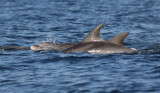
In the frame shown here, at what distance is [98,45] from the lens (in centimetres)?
1795

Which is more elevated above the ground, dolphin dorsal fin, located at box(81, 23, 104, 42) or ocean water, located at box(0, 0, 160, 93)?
dolphin dorsal fin, located at box(81, 23, 104, 42)

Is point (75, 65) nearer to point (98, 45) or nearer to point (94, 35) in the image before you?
point (98, 45)

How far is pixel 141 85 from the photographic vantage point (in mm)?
12844

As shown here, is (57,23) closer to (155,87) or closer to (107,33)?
(107,33)

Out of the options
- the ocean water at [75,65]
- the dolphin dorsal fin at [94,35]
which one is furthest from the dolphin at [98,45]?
the ocean water at [75,65]

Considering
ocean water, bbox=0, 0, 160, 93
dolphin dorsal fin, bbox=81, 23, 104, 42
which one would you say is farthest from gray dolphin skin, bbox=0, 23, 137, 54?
ocean water, bbox=0, 0, 160, 93

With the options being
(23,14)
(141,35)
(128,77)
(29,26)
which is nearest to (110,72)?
(128,77)

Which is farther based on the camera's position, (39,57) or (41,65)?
(39,57)

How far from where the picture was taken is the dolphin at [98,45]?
17.8m

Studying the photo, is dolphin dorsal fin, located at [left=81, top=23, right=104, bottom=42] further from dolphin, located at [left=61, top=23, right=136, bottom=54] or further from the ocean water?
the ocean water

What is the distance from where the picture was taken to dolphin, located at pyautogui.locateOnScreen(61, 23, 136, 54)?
17781mm

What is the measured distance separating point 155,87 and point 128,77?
54.3 inches

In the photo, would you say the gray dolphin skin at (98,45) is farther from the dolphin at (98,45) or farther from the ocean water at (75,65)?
the ocean water at (75,65)

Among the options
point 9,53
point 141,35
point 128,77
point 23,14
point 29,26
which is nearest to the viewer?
point 128,77
